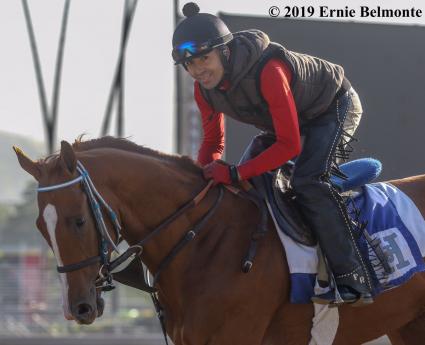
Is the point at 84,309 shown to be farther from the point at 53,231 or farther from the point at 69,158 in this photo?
the point at 69,158

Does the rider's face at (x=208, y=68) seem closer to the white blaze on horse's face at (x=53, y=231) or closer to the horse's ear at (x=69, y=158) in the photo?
the horse's ear at (x=69, y=158)

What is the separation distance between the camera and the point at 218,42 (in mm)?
5543

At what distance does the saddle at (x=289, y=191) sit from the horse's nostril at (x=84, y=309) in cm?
115

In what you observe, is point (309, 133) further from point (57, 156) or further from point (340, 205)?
point (57, 156)

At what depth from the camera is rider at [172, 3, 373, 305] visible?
5.52m

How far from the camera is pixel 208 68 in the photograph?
5.59m

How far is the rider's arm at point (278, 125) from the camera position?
549 cm

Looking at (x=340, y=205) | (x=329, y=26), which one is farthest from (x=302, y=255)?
(x=329, y=26)

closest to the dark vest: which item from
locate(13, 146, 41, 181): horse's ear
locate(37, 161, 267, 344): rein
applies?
locate(37, 161, 267, 344): rein

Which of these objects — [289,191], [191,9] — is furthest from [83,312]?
[191,9]

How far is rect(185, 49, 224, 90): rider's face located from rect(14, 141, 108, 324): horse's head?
0.86 m

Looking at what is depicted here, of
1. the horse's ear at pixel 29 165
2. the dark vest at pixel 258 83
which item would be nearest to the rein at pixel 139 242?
the horse's ear at pixel 29 165

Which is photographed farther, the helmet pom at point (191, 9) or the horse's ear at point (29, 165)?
the helmet pom at point (191, 9)

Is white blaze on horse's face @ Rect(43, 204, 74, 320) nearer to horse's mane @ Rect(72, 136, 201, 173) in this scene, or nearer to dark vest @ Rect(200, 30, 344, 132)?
horse's mane @ Rect(72, 136, 201, 173)
